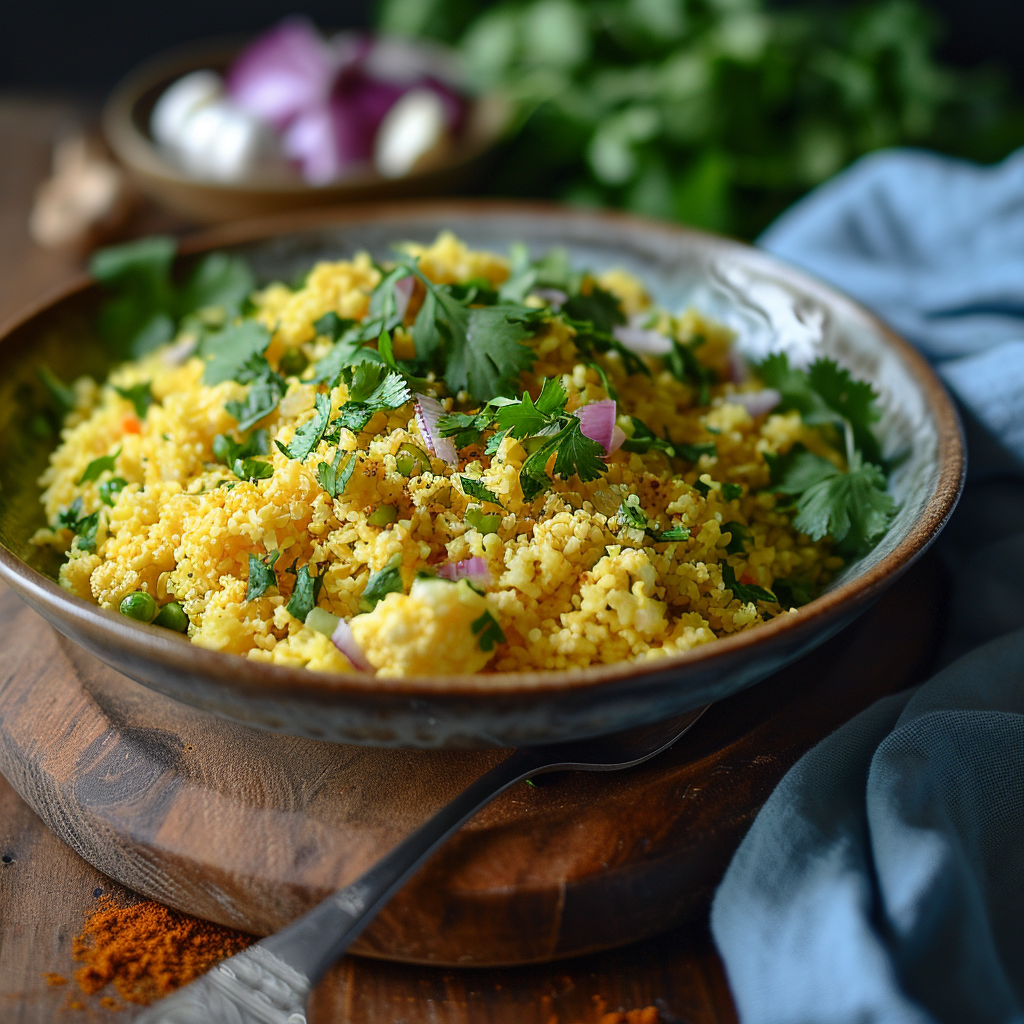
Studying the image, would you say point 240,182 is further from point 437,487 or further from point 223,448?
point 437,487

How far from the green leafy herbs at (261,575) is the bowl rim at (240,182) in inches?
76.4

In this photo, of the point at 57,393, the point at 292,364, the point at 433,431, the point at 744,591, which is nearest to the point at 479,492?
the point at 433,431

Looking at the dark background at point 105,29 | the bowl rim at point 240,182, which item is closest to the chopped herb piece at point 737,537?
the bowl rim at point 240,182

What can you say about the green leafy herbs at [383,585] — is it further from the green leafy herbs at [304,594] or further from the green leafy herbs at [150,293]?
the green leafy herbs at [150,293]

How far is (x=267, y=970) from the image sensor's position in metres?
1.28

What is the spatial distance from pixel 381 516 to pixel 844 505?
32.9 inches

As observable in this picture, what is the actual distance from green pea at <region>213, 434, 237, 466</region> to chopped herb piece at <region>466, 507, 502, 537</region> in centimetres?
49

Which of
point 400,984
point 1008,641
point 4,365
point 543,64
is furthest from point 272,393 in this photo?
point 543,64

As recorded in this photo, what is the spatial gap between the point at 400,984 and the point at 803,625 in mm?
781

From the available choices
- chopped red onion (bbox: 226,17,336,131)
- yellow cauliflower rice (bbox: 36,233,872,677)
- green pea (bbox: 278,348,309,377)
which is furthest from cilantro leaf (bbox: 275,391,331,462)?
chopped red onion (bbox: 226,17,336,131)

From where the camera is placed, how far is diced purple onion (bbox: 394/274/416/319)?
74.5 inches

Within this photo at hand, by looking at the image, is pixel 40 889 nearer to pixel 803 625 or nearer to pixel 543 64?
pixel 803 625

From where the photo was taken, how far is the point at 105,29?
4.90 m

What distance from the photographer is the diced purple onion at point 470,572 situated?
1.50 m
